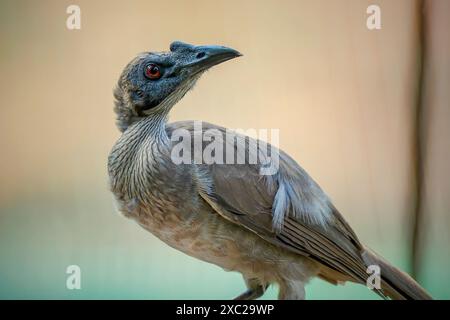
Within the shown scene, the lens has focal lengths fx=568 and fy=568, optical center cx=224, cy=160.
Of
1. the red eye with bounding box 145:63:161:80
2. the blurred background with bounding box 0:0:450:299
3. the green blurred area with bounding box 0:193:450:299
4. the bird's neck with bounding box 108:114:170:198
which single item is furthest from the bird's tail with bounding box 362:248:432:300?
the red eye with bounding box 145:63:161:80

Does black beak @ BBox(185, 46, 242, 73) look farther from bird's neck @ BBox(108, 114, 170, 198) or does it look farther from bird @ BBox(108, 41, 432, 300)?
bird's neck @ BBox(108, 114, 170, 198)

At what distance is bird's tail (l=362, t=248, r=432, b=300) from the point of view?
1.72 metres

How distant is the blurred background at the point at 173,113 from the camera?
1.91 m

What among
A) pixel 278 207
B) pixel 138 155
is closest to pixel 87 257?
pixel 138 155

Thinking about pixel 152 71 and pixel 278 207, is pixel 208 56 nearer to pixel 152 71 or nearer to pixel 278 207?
pixel 152 71

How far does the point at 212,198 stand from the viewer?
1.57 meters

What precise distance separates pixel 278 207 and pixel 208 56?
47 cm

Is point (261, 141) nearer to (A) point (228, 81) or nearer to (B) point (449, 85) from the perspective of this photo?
(A) point (228, 81)

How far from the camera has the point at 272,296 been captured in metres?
2.02

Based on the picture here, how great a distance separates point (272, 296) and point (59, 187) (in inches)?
32.8

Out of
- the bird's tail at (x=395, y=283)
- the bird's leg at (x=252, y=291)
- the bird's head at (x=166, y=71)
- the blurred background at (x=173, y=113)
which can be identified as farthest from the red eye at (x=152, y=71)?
the bird's tail at (x=395, y=283)

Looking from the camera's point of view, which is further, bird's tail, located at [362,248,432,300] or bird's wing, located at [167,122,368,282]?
bird's tail, located at [362,248,432,300]

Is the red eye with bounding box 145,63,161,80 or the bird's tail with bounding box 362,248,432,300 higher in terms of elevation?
the red eye with bounding box 145,63,161,80
